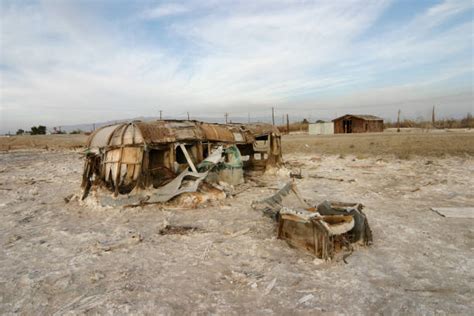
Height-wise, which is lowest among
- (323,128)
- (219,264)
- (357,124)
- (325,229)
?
(219,264)

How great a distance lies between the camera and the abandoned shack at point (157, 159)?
9.74 m

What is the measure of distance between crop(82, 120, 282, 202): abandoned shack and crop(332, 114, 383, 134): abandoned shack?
34.3m

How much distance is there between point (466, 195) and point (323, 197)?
4.39 metres

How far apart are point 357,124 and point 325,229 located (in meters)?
40.6

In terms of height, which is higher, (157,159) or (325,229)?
(157,159)

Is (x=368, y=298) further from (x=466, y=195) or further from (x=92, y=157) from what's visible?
(x=92, y=157)

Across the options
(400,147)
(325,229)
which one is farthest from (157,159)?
(400,147)

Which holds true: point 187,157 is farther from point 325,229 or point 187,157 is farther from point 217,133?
point 325,229

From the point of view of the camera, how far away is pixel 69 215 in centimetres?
878

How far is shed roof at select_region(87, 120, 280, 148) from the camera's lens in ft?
32.5

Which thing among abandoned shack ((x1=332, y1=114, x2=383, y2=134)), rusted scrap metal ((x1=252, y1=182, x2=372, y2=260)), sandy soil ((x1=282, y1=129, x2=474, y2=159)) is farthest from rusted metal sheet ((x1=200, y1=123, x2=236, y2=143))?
abandoned shack ((x1=332, y1=114, x2=383, y2=134))

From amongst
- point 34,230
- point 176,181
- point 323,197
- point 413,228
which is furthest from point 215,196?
point 413,228

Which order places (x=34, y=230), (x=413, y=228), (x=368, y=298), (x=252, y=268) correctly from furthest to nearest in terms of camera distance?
(x=34, y=230) → (x=413, y=228) → (x=252, y=268) → (x=368, y=298)

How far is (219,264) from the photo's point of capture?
17.6 ft
